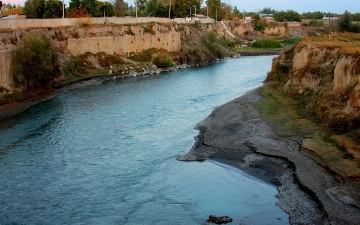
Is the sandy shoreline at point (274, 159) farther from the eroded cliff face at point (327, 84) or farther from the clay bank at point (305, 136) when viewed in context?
the eroded cliff face at point (327, 84)

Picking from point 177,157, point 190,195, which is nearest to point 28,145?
point 177,157

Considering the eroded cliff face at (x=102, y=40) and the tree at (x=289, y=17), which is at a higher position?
the tree at (x=289, y=17)

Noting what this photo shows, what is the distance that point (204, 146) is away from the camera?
91.2 feet

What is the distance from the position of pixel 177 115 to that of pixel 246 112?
5.18 meters

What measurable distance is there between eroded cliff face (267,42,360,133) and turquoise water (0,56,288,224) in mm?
7151

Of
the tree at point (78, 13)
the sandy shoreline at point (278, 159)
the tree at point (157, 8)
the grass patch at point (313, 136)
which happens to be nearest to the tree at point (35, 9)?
the tree at point (78, 13)

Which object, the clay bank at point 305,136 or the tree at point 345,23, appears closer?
the clay bank at point 305,136

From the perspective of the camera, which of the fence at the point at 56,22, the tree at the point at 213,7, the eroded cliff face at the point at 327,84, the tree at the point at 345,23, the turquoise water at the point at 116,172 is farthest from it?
the tree at the point at 213,7

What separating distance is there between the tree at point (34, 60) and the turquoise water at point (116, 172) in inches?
132

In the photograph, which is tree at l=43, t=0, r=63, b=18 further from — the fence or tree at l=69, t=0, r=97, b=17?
the fence

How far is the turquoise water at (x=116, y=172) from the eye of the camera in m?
19.1

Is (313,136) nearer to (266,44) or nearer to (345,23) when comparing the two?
(345,23)

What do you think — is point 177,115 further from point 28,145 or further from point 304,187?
point 304,187

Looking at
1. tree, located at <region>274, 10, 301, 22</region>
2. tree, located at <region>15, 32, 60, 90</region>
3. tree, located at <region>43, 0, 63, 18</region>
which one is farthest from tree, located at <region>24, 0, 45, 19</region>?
tree, located at <region>274, 10, 301, 22</region>
